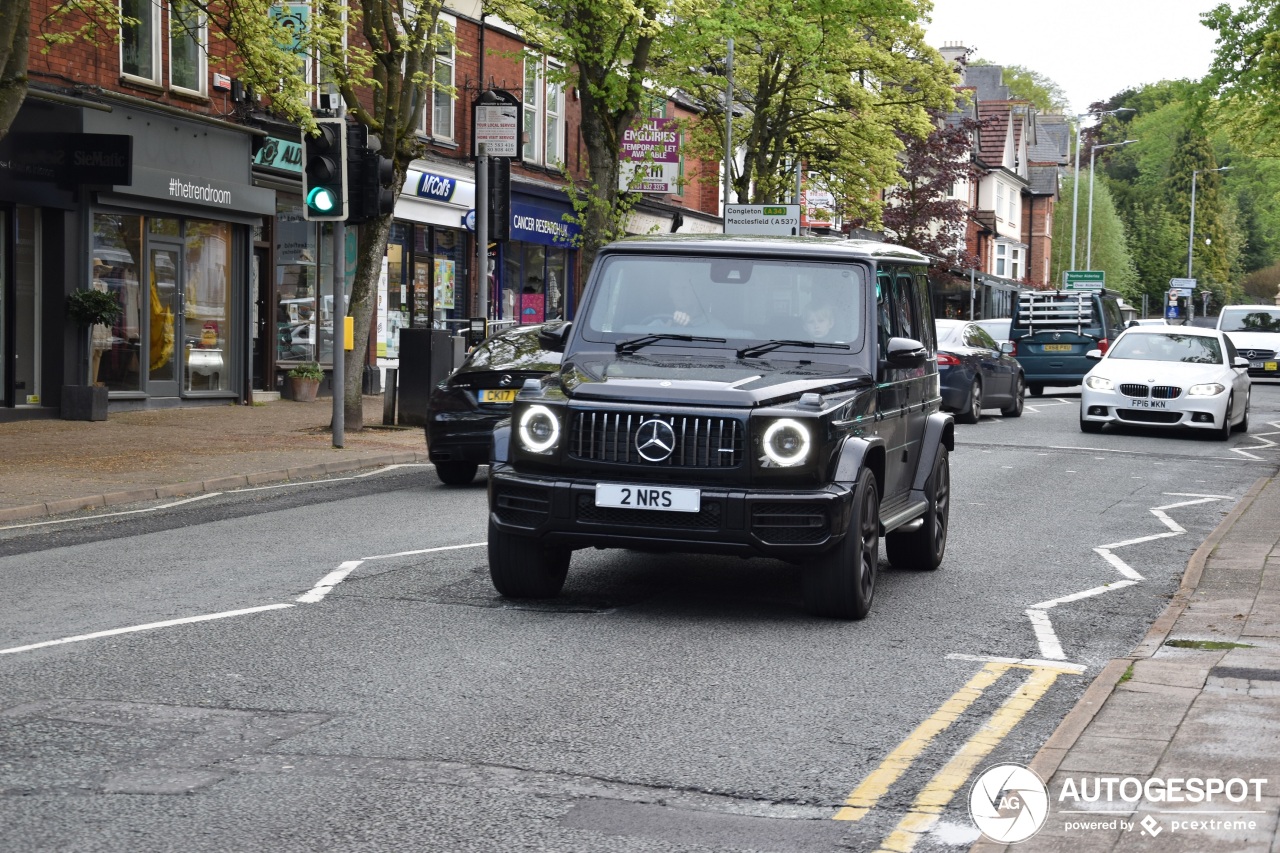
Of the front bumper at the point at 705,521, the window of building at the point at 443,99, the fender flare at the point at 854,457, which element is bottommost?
the front bumper at the point at 705,521

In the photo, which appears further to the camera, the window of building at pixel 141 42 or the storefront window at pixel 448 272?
the storefront window at pixel 448 272

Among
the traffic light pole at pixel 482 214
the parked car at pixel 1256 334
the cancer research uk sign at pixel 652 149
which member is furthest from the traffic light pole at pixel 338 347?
the parked car at pixel 1256 334

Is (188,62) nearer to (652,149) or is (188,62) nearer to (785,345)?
(652,149)

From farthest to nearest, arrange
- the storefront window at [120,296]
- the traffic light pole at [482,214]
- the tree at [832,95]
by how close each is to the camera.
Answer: the tree at [832,95]
the storefront window at [120,296]
the traffic light pole at [482,214]

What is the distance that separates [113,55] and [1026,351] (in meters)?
18.3

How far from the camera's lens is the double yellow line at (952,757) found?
4.89 metres

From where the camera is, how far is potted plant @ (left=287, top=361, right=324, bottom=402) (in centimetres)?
2709

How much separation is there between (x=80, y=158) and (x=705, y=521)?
1631cm

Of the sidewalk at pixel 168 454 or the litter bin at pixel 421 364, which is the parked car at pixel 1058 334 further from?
the sidewalk at pixel 168 454

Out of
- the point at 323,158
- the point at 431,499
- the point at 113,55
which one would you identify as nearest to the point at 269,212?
the point at 113,55

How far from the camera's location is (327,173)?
17625 mm

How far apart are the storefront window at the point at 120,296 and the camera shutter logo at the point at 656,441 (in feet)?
54.4

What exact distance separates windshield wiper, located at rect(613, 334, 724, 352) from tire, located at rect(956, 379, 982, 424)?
15.8 m

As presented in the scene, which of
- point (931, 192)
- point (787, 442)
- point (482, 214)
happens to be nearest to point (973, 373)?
point (482, 214)
